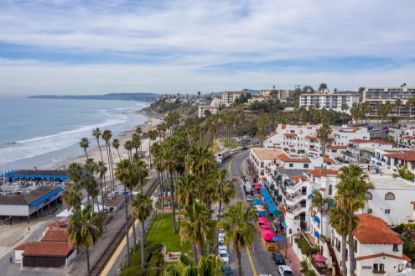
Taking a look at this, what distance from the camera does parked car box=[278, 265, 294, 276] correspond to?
1411 inches

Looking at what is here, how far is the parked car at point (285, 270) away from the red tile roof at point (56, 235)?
24.7 meters

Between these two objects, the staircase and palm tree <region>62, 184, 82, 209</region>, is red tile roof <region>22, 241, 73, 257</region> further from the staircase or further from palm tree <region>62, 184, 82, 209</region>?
the staircase

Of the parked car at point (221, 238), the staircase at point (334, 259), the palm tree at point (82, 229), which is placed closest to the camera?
the palm tree at point (82, 229)

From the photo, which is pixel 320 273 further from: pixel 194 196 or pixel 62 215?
pixel 62 215

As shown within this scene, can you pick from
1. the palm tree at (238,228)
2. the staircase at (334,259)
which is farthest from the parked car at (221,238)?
the palm tree at (238,228)

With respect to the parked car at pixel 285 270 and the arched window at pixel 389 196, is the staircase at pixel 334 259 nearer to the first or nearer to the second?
the parked car at pixel 285 270

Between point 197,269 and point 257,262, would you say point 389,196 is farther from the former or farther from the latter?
point 197,269

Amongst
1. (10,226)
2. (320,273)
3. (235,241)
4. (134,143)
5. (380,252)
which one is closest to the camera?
(235,241)

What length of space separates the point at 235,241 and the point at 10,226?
42792 mm

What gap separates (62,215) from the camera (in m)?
55.3

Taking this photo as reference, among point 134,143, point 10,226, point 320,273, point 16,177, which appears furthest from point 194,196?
point 16,177

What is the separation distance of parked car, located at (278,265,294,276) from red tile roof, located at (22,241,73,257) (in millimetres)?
22692

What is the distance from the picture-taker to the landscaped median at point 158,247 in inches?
1436

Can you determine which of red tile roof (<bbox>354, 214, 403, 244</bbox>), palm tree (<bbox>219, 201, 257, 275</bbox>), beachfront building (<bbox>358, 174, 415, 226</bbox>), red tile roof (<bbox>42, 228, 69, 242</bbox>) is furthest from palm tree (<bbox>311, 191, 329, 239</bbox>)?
red tile roof (<bbox>42, 228, 69, 242</bbox>)
